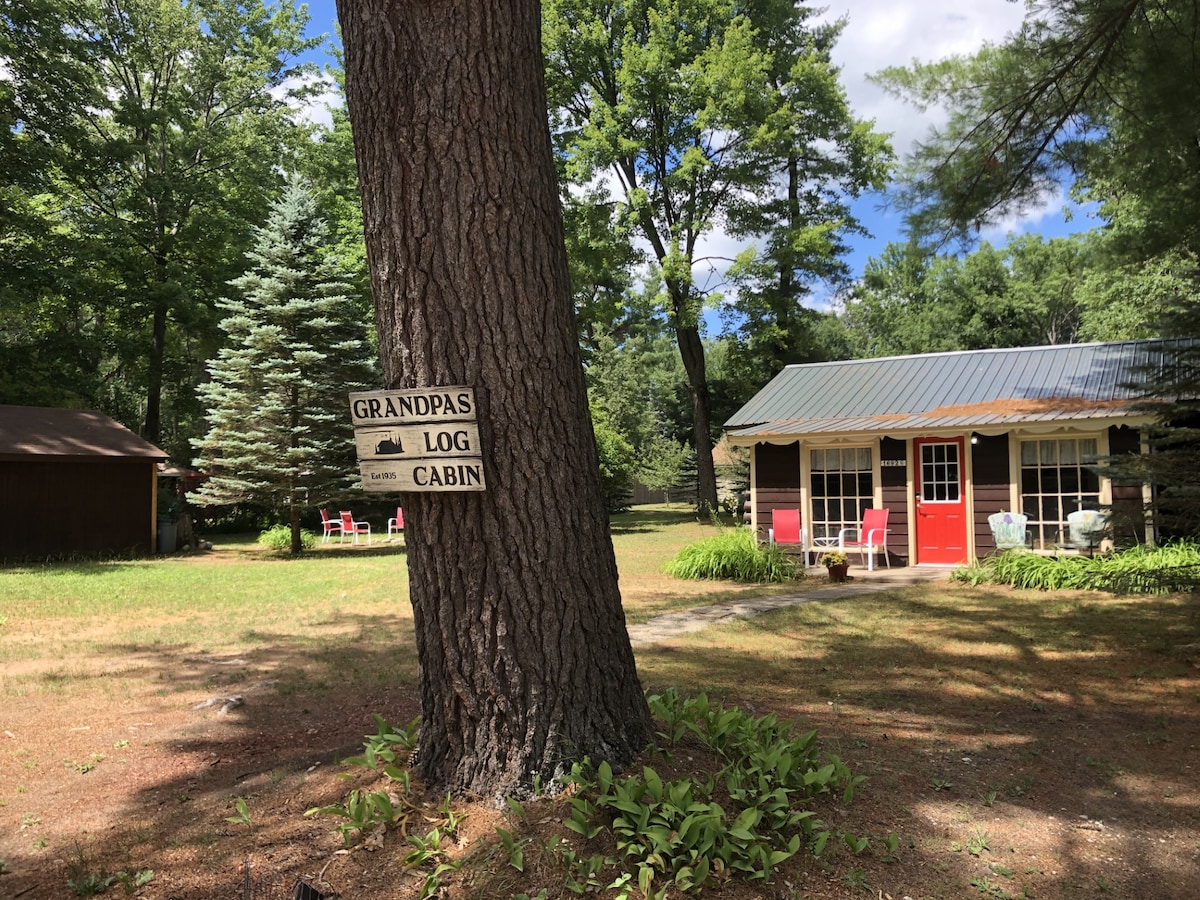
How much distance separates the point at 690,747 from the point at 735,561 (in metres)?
9.38

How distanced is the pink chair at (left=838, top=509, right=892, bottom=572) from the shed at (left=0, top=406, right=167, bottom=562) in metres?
14.3

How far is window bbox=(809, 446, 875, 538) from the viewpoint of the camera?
13693 millimetres

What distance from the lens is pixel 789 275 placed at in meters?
27.6

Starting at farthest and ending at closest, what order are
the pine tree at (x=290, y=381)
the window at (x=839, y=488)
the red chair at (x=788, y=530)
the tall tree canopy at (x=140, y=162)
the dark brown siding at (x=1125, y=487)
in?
the tall tree canopy at (x=140, y=162)
the pine tree at (x=290, y=381)
the window at (x=839, y=488)
the red chair at (x=788, y=530)
the dark brown siding at (x=1125, y=487)

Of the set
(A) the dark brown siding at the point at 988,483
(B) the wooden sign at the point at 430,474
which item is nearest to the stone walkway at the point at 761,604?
(A) the dark brown siding at the point at 988,483

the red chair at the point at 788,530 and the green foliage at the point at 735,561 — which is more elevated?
the red chair at the point at 788,530

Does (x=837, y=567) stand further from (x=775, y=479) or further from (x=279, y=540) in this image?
(x=279, y=540)

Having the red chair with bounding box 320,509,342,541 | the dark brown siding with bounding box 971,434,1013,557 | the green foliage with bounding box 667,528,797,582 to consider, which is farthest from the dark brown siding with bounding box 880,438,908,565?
the red chair with bounding box 320,509,342,541

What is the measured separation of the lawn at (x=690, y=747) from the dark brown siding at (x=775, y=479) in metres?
4.60

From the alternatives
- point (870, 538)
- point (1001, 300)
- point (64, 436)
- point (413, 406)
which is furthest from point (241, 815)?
point (1001, 300)

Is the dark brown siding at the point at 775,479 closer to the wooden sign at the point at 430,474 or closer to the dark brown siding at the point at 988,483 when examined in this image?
the dark brown siding at the point at 988,483

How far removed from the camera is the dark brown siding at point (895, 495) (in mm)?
13398

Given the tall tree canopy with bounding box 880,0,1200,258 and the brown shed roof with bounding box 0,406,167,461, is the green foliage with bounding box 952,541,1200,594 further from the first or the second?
the brown shed roof with bounding box 0,406,167,461

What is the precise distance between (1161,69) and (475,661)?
7.01 m
